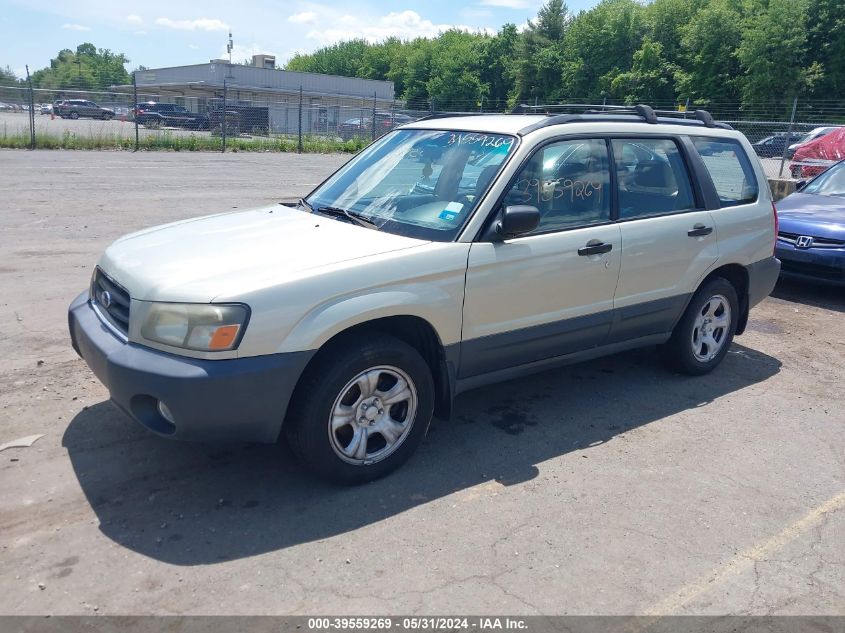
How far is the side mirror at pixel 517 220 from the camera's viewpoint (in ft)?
13.2

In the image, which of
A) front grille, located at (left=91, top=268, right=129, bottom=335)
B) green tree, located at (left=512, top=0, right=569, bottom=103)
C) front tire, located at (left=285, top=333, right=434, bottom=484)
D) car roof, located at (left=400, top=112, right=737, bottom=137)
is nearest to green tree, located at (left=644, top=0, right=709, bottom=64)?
green tree, located at (left=512, top=0, right=569, bottom=103)

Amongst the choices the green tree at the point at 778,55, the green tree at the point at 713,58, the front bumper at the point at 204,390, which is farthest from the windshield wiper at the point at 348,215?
the green tree at the point at 713,58

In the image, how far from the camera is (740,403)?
5.25 meters

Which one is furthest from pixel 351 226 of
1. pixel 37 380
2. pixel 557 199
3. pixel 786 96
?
pixel 786 96

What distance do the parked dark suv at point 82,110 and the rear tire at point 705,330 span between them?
3411 centimetres

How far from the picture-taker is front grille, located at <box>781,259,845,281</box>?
7.95 m

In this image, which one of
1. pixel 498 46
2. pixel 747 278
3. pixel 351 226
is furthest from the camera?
pixel 498 46

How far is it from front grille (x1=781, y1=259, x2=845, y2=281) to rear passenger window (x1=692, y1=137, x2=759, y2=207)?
2.76m

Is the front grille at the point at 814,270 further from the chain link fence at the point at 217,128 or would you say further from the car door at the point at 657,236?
the chain link fence at the point at 217,128

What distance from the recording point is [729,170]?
578 centimetres

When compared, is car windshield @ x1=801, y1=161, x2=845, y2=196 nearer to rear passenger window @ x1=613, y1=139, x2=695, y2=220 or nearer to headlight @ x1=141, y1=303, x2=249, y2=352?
rear passenger window @ x1=613, y1=139, x2=695, y2=220

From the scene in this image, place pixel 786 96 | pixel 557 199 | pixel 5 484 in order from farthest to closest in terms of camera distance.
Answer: pixel 786 96
pixel 557 199
pixel 5 484

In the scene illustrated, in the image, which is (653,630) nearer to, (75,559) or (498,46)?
(75,559)

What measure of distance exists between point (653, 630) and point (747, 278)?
3.66m
